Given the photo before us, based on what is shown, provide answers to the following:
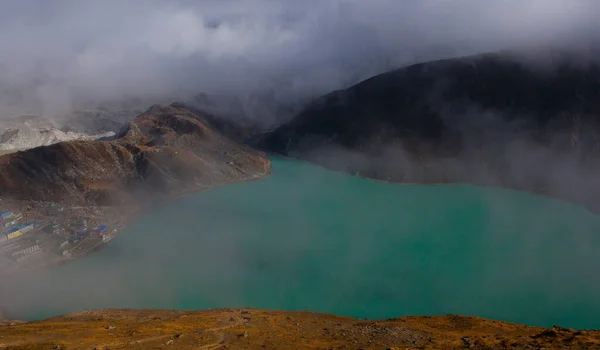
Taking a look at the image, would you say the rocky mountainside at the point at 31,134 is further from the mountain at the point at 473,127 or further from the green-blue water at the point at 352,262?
the green-blue water at the point at 352,262

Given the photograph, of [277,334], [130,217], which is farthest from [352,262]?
[130,217]

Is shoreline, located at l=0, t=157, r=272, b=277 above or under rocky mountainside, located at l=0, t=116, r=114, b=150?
under

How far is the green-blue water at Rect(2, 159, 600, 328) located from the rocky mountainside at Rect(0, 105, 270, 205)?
25.2ft

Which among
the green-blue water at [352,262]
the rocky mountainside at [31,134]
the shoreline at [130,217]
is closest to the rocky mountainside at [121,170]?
the shoreline at [130,217]

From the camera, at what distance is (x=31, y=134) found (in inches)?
4323

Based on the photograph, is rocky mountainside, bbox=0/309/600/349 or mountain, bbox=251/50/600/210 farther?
mountain, bbox=251/50/600/210

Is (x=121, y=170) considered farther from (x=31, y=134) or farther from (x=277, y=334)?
(x=31, y=134)

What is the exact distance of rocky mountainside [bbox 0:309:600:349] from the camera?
17938 millimetres

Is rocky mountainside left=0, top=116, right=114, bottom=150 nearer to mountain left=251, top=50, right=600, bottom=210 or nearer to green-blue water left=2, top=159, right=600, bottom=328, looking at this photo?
mountain left=251, top=50, right=600, bottom=210

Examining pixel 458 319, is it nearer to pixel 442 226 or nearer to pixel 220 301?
pixel 220 301

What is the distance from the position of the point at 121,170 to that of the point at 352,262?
4205cm

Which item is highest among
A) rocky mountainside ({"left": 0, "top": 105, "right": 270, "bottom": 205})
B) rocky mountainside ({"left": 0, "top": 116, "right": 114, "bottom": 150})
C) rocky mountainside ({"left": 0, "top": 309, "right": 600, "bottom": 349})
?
rocky mountainside ({"left": 0, "top": 116, "right": 114, "bottom": 150})

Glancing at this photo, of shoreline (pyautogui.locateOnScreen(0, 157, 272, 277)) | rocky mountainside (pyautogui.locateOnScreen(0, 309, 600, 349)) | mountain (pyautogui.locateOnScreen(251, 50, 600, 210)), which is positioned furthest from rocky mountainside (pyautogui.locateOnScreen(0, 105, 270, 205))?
rocky mountainside (pyautogui.locateOnScreen(0, 309, 600, 349))

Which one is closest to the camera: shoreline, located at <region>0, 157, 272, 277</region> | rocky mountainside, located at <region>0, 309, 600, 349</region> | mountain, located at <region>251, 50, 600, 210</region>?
rocky mountainside, located at <region>0, 309, 600, 349</region>
